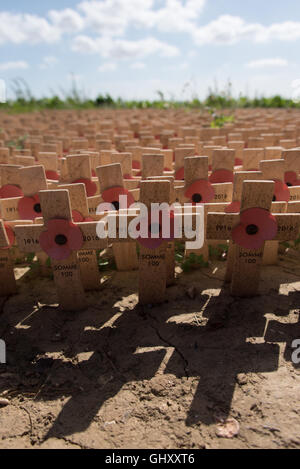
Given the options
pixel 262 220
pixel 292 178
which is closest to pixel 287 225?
pixel 262 220

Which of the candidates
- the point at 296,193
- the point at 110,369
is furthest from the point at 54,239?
the point at 296,193

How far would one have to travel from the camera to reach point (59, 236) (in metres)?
2.38

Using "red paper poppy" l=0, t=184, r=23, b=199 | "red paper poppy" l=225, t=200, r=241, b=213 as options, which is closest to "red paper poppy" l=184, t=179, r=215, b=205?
"red paper poppy" l=225, t=200, r=241, b=213

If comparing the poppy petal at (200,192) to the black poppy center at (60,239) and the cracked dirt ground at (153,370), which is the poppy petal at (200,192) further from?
the black poppy center at (60,239)

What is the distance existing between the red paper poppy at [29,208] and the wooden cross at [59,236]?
534 millimetres

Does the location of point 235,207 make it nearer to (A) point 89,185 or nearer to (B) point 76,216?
(B) point 76,216

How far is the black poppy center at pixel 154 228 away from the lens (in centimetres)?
237

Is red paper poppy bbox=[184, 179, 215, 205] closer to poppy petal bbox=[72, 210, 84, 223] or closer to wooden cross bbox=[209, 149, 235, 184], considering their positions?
wooden cross bbox=[209, 149, 235, 184]

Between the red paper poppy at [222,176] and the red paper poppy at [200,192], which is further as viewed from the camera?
the red paper poppy at [222,176]

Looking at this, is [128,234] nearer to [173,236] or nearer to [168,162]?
[173,236]

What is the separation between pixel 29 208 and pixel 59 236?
0.68 metres

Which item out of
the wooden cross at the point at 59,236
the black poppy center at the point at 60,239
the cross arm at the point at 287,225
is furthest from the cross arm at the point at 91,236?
the cross arm at the point at 287,225

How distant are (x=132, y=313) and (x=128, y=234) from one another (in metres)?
0.58

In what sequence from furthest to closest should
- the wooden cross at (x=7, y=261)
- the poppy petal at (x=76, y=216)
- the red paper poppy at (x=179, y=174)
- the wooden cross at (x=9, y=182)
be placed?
the red paper poppy at (x=179, y=174)
the wooden cross at (x=9, y=182)
the poppy petal at (x=76, y=216)
the wooden cross at (x=7, y=261)
